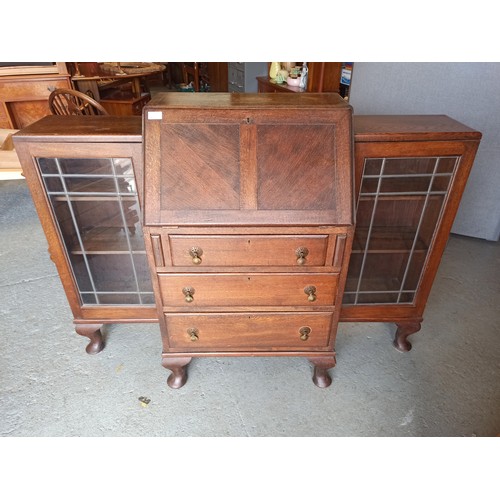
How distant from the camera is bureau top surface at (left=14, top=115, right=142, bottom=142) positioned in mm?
1308

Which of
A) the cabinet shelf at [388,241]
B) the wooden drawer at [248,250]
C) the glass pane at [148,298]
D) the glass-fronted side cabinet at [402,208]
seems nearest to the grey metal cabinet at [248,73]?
the glass-fronted side cabinet at [402,208]

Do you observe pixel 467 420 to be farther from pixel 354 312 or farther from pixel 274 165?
pixel 274 165

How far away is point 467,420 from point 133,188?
1.64 m

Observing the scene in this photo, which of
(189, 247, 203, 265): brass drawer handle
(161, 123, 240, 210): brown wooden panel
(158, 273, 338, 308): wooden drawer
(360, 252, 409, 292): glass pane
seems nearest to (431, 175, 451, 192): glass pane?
(360, 252, 409, 292): glass pane

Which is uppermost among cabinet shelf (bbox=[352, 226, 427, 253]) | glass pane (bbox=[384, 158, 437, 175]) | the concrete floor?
glass pane (bbox=[384, 158, 437, 175])

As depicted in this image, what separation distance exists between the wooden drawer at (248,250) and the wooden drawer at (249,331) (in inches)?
9.7

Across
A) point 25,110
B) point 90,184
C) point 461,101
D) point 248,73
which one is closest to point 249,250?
point 90,184

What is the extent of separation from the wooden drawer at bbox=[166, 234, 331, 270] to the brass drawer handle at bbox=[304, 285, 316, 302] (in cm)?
10

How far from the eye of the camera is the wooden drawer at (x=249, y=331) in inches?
59.1

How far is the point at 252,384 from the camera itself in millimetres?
1722

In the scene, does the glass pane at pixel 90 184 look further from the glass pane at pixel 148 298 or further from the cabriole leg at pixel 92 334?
the cabriole leg at pixel 92 334

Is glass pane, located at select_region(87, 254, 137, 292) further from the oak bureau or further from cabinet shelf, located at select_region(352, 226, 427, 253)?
cabinet shelf, located at select_region(352, 226, 427, 253)

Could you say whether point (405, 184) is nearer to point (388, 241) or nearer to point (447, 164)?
point (447, 164)

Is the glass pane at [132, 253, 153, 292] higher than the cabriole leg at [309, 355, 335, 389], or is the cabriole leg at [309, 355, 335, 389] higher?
the glass pane at [132, 253, 153, 292]
